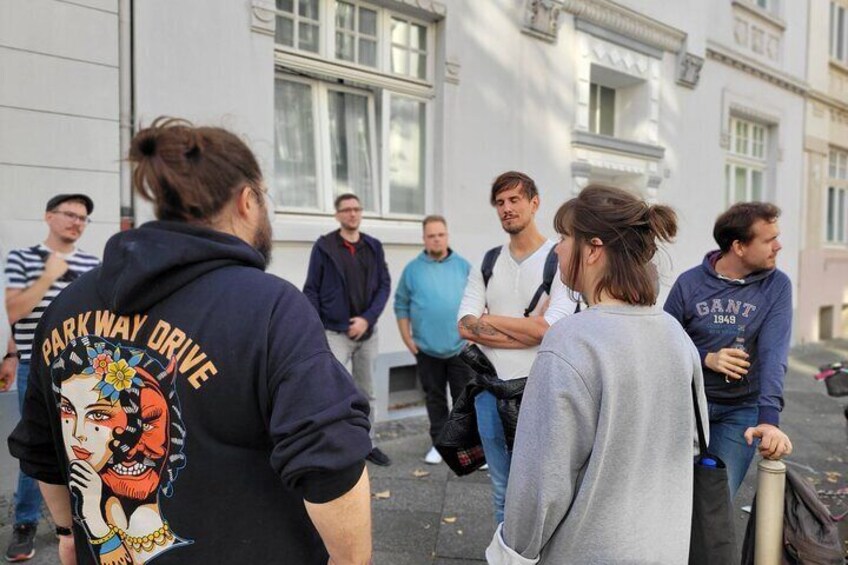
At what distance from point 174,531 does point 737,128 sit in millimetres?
12146

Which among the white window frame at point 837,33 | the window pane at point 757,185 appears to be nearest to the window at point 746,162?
the window pane at point 757,185

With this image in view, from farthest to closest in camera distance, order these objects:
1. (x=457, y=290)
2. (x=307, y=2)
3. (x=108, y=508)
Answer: (x=307, y=2)
(x=457, y=290)
(x=108, y=508)

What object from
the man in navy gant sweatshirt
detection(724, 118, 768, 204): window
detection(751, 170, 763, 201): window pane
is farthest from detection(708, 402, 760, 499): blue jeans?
detection(751, 170, 763, 201): window pane

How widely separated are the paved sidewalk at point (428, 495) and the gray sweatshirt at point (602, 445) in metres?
1.94

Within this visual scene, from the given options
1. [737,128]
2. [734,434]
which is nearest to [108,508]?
[734,434]

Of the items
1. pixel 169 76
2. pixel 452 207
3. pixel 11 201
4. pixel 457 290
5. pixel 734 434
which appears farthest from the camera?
pixel 452 207

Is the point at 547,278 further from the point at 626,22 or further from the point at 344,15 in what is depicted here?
the point at 626,22

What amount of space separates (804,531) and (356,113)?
5306 mm

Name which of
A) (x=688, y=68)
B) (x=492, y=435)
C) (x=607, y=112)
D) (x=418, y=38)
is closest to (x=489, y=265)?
(x=492, y=435)

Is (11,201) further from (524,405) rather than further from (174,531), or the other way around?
(524,405)

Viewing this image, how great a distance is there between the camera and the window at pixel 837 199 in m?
13.5

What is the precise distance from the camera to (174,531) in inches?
49.5

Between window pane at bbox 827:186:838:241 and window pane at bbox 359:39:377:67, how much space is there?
38.5 feet

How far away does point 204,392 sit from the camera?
1.20 m
